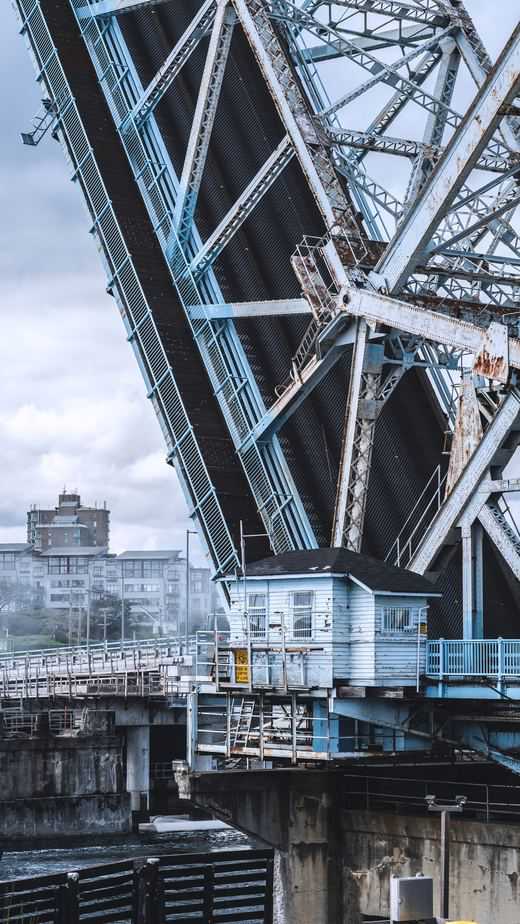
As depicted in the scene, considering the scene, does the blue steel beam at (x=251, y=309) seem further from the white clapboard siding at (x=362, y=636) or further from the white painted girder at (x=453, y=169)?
the white clapboard siding at (x=362, y=636)

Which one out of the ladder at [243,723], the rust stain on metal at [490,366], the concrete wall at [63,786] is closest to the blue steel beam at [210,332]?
the ladder at [243,723]

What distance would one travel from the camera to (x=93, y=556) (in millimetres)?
175875

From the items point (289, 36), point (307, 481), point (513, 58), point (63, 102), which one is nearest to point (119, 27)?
point (63, 102)

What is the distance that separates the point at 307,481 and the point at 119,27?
44.6ft

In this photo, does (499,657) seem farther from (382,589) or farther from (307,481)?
(307,481)

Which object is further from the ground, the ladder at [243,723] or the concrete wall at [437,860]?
the ladder at [243,723]

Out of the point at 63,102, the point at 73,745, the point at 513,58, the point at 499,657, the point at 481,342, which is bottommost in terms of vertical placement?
the point at 73,745

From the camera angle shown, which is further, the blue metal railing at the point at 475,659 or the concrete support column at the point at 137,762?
the concrete support column at the point at 137,762

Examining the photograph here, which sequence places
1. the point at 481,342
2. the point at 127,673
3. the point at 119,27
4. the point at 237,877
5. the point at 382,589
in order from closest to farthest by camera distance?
the point at 237,877 → the point at 382,589 → the point at 481,342 → the point at 119,27 → the point at 127,673

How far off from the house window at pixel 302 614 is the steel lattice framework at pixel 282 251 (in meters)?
3.42

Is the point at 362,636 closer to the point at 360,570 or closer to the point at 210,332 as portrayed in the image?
the point at 360,570

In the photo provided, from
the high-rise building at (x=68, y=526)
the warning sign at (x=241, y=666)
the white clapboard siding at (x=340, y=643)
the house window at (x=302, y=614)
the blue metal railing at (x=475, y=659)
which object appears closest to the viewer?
the blue metal railing at (x=475, y=659)

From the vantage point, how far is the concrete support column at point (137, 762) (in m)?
53.5

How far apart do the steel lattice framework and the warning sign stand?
13.8ft
